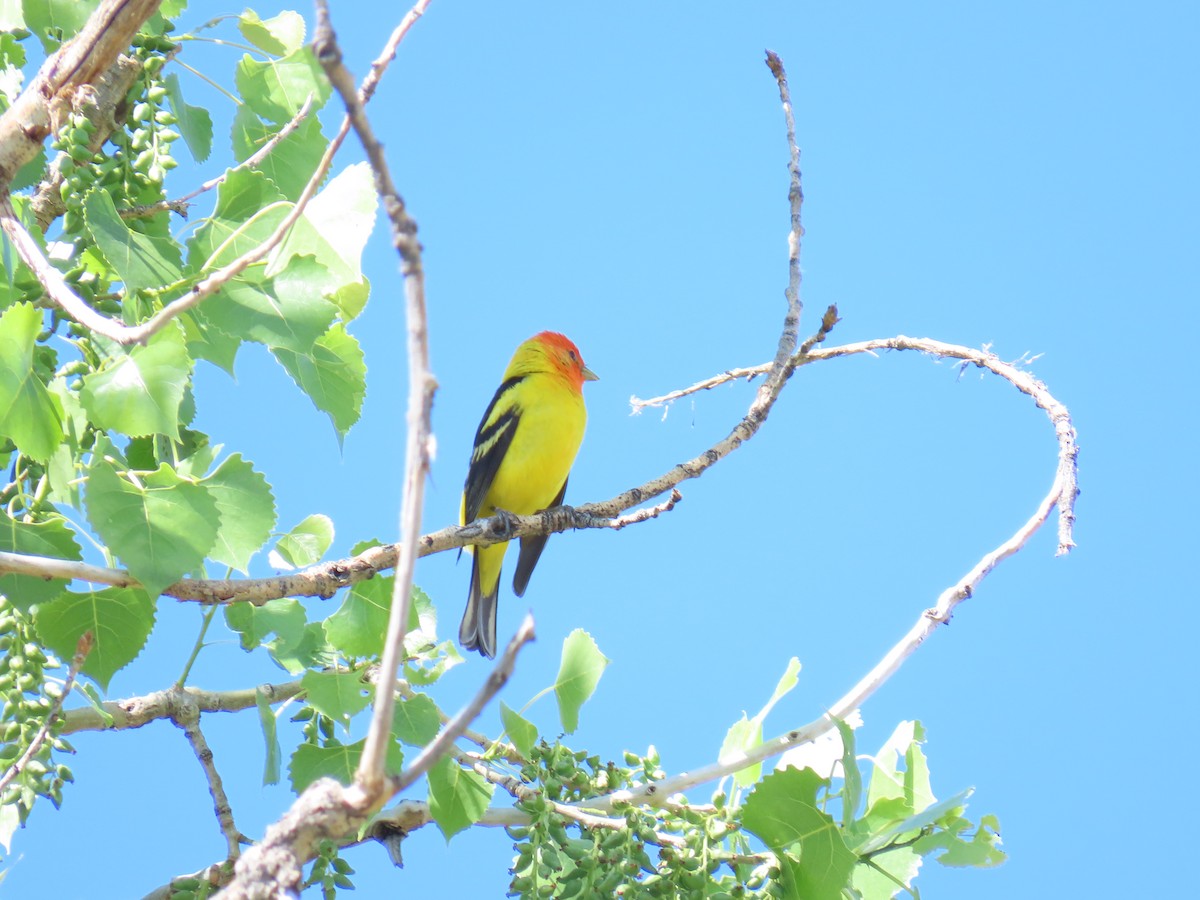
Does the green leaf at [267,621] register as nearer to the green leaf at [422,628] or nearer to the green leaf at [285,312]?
the green leaf at [422,628]

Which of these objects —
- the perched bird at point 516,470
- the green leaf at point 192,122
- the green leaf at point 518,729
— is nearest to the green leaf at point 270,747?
the green leaf at point 518,729

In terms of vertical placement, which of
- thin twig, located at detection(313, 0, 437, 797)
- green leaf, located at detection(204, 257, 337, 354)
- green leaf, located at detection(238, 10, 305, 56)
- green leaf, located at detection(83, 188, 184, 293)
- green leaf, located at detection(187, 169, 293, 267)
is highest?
green leaf, located at detection(238, 10, 305, 56)

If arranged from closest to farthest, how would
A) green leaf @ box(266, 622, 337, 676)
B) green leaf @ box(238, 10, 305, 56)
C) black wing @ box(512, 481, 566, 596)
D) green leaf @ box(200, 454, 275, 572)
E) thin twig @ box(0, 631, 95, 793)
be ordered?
thin twig @ box(0, 631, 95, 793) → green leaf @ box(200, 454, 275, 572) → green leaf @ box(266, 622, 337, 676) → green leaf @ box(238, 10, 305, 56) → black wing @ box(512, 481, 566, 596)

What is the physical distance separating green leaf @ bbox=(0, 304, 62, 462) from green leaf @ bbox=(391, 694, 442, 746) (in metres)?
1.06

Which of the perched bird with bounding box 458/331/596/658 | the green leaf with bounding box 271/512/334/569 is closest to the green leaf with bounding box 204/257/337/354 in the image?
the green leaf with bounding box 271/512/334/569

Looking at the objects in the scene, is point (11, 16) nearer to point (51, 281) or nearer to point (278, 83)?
point (278, 83)

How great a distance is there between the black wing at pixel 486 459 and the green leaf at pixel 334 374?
2905 millimetres

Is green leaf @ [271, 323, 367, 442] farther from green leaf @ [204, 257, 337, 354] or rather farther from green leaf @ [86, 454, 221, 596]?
green leaf @ [86, 454, 221, 596]

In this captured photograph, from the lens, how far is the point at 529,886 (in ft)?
9.02

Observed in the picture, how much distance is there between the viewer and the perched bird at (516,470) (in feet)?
19.1

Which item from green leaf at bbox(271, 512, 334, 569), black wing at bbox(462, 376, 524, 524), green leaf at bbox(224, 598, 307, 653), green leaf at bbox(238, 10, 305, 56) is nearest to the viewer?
green leaf at bbox(224, 598, 307, 653)

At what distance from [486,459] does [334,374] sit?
2.99 meters

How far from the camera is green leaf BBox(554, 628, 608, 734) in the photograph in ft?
10.9


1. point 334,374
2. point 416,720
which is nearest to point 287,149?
point 334,374
